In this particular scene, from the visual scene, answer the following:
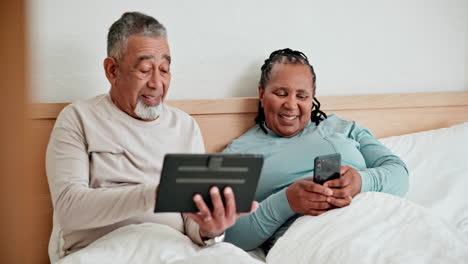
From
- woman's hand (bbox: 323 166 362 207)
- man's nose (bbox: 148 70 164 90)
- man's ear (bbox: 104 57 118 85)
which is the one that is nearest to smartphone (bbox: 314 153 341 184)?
woman's hand (bbox: 323 166 362 207)

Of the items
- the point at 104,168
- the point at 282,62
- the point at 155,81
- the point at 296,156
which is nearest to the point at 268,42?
the point at 282,62

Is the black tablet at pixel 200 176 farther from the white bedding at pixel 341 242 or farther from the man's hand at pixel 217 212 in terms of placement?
the white bedding at pixel 341 242

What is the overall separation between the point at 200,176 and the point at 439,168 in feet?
3.68

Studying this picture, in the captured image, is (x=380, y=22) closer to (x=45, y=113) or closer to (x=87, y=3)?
→ (x=87, y=3)

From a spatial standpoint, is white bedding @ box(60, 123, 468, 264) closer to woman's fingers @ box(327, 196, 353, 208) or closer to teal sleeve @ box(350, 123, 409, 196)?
woman's fingers @ box(327, 196, 353, 208)

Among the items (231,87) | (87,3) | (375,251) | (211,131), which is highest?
(87,3)

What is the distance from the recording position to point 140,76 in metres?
1.29

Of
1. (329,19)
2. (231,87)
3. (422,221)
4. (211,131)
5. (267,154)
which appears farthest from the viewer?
(329,19)

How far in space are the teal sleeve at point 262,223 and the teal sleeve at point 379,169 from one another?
23 cm

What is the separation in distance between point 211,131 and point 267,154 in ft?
0.76

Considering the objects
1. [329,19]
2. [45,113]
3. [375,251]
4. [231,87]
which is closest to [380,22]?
[329,19]

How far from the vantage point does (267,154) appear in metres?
1.51

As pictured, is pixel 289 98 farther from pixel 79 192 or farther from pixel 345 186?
pixel 79 192

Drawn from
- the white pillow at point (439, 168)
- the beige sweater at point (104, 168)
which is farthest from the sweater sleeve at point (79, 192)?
the white pillow at point (439, 168)
